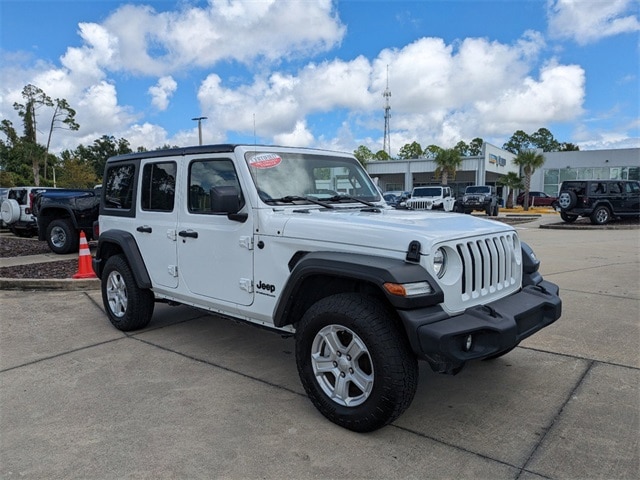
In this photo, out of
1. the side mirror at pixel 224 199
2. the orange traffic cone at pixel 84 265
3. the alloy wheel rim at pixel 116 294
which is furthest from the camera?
the orange traffic cone at pixel 84 265

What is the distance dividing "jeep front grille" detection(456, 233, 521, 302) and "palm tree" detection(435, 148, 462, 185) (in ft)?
136

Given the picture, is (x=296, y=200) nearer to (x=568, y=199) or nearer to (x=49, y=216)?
(x=49, y=216)

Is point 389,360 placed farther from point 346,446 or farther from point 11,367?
point 11,367

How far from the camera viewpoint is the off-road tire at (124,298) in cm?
484

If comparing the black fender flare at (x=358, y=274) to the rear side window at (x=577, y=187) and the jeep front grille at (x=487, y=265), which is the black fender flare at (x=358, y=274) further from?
the rear side window at (x=577, y=187)

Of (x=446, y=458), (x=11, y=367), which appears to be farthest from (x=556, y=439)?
(x=11, y=367)

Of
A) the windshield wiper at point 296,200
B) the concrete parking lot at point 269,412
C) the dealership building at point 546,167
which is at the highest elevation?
the dealership building at point 546,167

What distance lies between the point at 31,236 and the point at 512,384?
50.9ft

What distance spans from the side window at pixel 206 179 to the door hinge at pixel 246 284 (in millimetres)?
635

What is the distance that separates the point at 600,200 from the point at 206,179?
1908cm

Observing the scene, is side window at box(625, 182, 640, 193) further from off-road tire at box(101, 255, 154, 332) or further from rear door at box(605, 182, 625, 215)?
off-road tire at box(101, 255, 154, 332)

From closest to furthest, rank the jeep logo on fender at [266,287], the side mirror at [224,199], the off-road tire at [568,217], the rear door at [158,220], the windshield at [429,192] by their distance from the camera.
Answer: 1. the side mirror at [224,199]
2. the jeep logo on fender at [266,287]
3. the rear door at [158,220]
4. the off-road tire at [568,217]
5. the windshield at [429,192]

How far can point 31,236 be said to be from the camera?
14852mm

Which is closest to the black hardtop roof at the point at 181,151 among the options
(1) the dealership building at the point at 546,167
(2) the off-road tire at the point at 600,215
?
(2) the off-road tire at the point at 600,215
